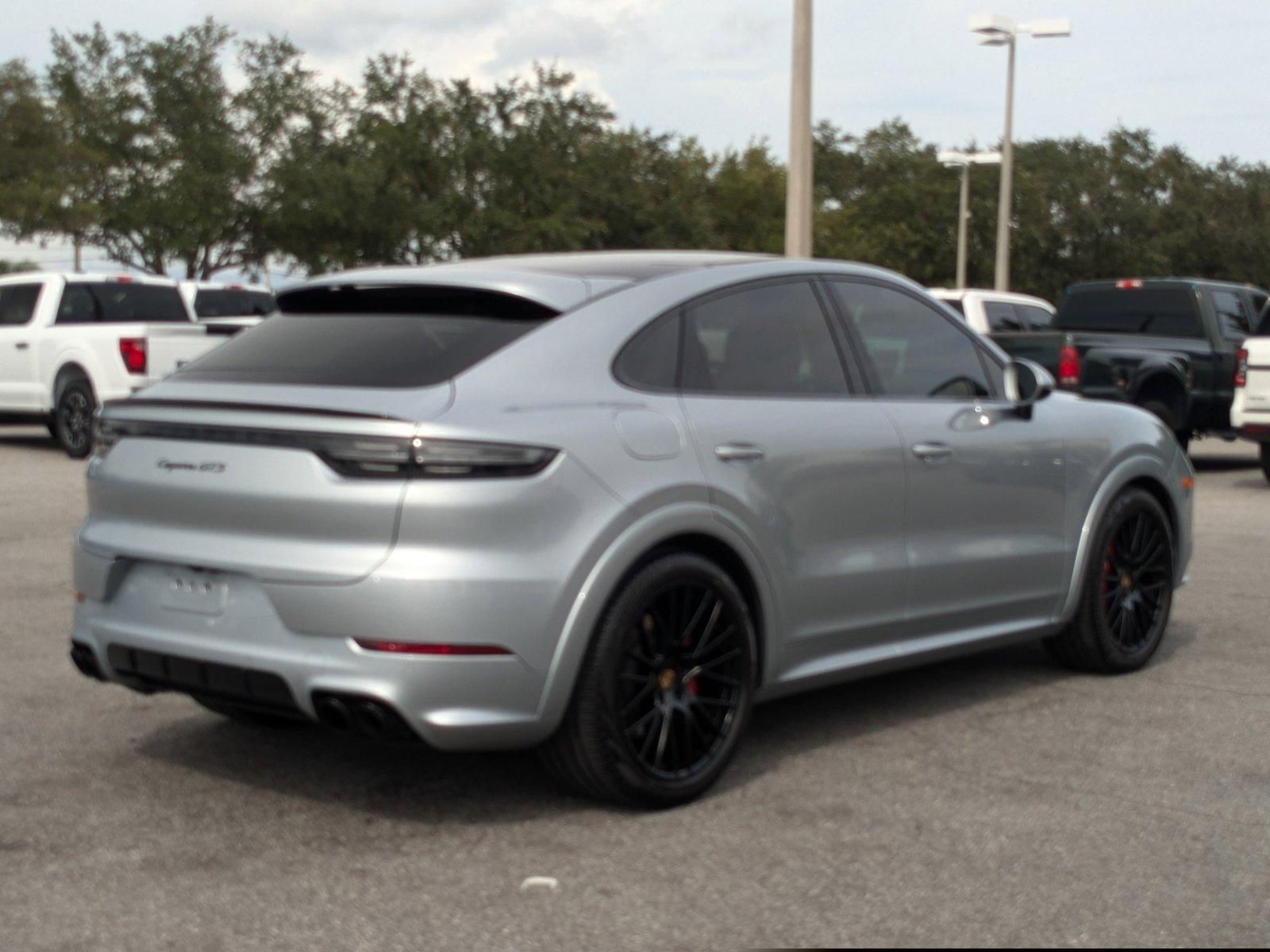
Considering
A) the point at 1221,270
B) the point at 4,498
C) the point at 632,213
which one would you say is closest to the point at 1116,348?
the point at 4,498

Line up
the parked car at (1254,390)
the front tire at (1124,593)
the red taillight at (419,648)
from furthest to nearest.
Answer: the parked car at (1254,390) → the front tire at (1124,593) → the red taillight at (419,648)

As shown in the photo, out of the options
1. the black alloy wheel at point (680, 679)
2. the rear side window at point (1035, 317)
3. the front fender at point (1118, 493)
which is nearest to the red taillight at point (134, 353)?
the rear side window at point (1035, 317)

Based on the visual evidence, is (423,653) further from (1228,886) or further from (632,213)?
(632,213)

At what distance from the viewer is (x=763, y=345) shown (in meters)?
5.51

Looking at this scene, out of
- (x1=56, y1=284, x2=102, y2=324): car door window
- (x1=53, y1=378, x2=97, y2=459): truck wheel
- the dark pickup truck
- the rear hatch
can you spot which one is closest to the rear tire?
the rear hatch

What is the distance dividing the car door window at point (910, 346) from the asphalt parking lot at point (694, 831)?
1.17m

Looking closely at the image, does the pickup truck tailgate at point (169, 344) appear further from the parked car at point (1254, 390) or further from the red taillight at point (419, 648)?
the red taillight at point (419, 648)

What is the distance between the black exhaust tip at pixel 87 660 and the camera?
505 centimetres

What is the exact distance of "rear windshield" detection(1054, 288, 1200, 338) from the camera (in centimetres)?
1783

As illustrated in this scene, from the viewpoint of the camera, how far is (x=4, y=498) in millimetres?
13586

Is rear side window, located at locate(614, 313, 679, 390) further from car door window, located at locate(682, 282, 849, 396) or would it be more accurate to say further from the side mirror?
the side mirror

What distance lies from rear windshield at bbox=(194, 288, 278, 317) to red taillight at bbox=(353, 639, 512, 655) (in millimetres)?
17863

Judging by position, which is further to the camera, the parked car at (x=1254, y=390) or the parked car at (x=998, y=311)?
the parked car at (x=998, y=311)

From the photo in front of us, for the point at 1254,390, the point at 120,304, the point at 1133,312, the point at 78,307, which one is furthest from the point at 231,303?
the point at 1254,390
